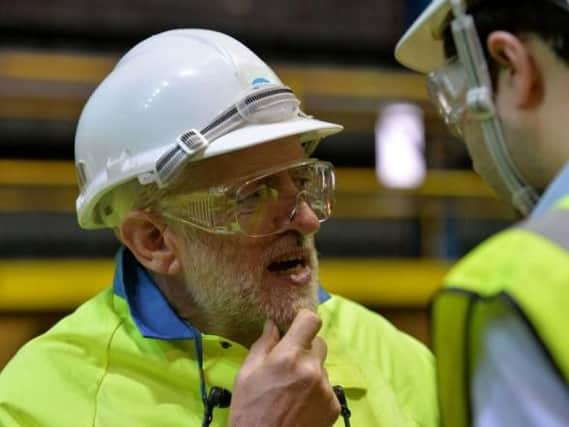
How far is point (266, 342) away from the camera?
1351 millimetres

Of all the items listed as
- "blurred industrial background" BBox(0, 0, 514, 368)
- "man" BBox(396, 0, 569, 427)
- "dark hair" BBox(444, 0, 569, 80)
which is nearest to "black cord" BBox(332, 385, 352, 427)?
"man" BBox(396, 0, 569, 427)

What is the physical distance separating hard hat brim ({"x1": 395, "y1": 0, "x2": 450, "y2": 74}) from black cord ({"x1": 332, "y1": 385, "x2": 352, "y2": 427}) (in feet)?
1.73

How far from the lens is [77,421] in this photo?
4.50 ft

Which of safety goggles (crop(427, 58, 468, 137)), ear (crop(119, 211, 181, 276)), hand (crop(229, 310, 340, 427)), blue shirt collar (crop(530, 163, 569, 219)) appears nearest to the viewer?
blue shirt collar (crop(530, 163, 569, 219))

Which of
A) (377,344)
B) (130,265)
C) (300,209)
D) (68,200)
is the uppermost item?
(300,209)

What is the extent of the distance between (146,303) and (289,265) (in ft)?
0.85

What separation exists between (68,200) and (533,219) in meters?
3.38

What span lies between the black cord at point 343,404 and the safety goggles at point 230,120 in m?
0.43

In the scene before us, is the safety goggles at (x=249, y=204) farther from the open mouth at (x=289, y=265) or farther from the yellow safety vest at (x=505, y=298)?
the yellow safety vest at (x=505, y=298)

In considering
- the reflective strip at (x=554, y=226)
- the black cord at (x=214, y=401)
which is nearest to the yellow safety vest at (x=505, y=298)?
the reflective strip at (x=554, y=226)

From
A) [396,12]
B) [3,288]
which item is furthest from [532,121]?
[396,12]

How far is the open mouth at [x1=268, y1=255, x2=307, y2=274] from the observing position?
4.82 feet

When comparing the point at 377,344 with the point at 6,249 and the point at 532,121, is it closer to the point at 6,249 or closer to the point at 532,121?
the point at 532,121

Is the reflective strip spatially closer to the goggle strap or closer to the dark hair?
the dark hair
